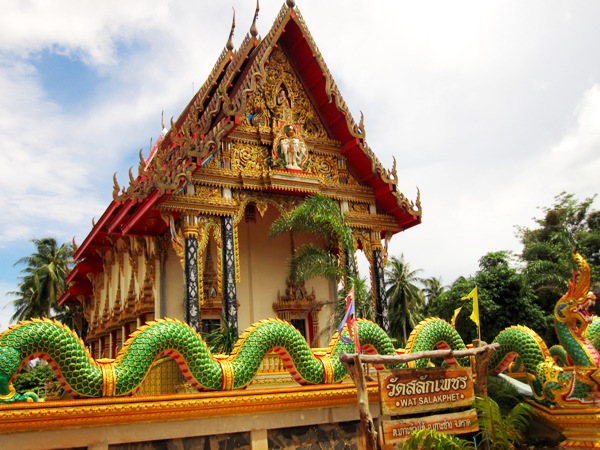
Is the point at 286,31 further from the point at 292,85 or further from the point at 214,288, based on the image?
the point at 214,288

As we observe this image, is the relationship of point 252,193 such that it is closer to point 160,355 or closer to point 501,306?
point 160,355

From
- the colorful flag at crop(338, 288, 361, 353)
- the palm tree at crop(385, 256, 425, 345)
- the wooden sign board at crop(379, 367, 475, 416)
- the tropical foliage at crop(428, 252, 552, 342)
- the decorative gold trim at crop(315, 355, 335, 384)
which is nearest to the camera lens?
the wooden sign board at crop(379, 367, 475, 416)

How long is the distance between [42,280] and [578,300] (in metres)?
37.6

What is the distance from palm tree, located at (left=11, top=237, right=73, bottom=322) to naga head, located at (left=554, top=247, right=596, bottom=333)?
3321 centimetres

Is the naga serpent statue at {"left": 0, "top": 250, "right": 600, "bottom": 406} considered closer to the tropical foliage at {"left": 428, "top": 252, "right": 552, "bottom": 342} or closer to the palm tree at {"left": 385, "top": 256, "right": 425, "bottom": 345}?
the tropical foliage at {"left": 428, "top": 252, "right": 552, "bottom": 342}

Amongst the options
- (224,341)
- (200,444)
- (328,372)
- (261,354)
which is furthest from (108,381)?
(224,341)

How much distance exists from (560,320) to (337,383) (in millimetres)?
3185

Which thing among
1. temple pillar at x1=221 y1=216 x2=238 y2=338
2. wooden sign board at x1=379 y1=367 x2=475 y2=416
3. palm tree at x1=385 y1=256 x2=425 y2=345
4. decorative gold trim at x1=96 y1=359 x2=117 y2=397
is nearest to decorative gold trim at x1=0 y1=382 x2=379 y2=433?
decorative gold trim at x1=96 y1=359 x2=117 y2=397

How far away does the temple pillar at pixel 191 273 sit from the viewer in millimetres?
12172

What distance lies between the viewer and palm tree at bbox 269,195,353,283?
13.2m

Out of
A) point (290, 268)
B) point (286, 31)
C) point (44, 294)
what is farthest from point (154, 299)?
point (44, 294)

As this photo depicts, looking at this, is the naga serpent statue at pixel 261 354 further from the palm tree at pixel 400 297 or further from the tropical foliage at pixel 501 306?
the palm tree at pixel 400 297

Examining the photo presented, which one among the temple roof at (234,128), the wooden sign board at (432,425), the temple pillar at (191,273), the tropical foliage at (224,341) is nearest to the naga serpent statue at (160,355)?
the wooden sign board at (432,425)

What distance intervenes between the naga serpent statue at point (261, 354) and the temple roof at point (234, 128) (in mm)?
5486
